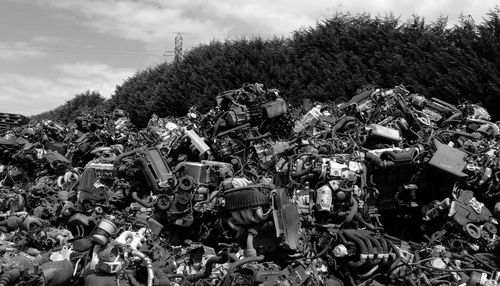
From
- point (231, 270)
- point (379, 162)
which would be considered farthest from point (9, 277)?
point (379, 162)

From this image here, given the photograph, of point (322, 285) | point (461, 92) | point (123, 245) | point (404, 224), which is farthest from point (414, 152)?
point (461, 92)

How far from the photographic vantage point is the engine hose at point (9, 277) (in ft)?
12.9

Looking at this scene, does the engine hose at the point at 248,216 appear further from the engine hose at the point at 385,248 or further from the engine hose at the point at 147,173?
the engine hose at the point at 147,173

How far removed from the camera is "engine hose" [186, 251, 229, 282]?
177 inches

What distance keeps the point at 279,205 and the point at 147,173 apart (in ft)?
7.03

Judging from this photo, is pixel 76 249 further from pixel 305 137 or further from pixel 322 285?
pixel 305 137

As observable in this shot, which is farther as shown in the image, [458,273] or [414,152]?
[414,152]

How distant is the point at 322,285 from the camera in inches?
187

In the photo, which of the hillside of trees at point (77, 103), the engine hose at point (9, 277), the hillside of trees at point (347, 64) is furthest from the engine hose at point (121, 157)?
the hillside of trees at point (77, 103)

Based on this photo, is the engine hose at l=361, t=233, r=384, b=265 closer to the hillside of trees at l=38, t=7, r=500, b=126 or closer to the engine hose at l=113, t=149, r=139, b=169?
the engine hose at l=113, t=149, r=139, b=169

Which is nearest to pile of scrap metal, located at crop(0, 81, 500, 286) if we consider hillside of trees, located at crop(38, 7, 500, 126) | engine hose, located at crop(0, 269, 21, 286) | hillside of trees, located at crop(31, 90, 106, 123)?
engine hose, located at crop(0, 269, 21, 286)

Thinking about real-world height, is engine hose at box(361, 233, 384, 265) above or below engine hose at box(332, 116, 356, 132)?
A: below

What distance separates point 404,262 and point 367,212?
998 mm

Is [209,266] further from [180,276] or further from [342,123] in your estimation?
[342,123]
